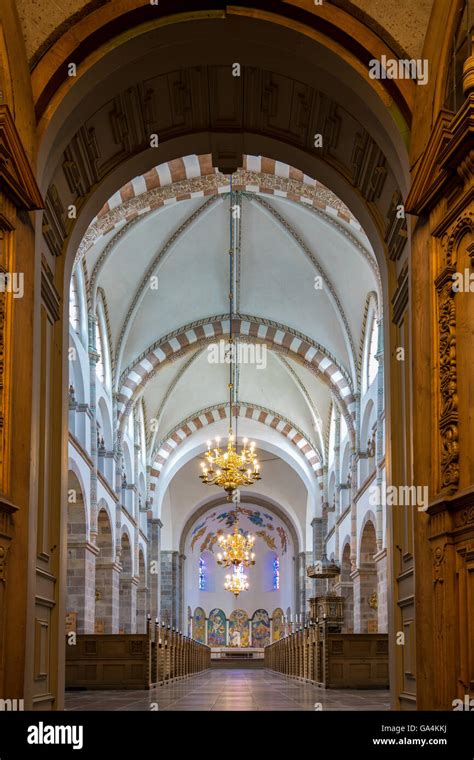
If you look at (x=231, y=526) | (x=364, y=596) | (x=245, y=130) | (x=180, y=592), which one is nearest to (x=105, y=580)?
(x=364, y=596)

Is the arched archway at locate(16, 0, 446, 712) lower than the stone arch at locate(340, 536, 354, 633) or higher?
higher

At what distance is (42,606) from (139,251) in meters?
13.4

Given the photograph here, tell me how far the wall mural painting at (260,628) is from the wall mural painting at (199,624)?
2.36 metres

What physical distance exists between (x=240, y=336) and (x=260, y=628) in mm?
23935

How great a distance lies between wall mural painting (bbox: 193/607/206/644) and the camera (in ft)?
141

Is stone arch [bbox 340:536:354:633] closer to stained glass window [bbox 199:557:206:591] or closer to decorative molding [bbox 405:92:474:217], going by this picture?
stained glass window [bbox 199:557:206:591]

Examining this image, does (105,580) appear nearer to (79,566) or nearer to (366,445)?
(79,566)

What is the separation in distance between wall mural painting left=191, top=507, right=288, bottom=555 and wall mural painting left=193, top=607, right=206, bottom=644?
2.78m

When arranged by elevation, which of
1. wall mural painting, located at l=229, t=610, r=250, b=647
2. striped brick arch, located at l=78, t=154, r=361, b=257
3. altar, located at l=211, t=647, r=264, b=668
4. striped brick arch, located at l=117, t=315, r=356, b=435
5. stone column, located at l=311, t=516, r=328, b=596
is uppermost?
striped brick arch, located at l=78, t=154, r=361, b=257

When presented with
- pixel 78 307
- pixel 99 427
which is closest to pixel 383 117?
pixel 78 307

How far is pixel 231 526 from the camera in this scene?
144 ft

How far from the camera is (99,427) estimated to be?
864 inches

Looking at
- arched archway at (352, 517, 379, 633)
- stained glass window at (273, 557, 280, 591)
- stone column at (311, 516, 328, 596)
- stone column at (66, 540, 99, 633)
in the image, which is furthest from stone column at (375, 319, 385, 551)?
stained glass window at (273, 557, 280, 591)

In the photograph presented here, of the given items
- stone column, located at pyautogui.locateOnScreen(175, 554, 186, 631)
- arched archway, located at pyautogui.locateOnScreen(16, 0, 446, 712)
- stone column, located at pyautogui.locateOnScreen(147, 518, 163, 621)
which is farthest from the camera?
stone column, located at pyautogui.locateOnScreen(175, 554, 186, 631)
